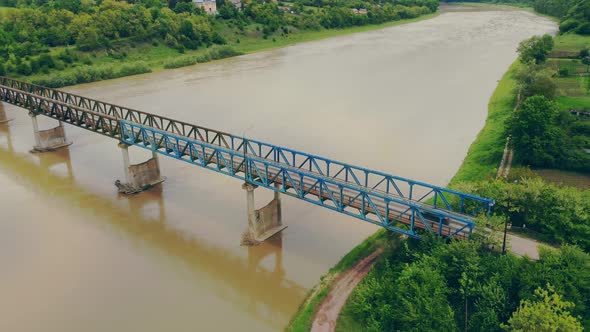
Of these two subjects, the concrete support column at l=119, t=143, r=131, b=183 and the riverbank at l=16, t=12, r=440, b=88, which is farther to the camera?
the riverbank at l=16, t=12, r=440, b=88

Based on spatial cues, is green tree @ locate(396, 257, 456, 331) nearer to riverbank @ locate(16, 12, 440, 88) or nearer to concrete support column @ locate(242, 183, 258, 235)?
concrete support column @ locate(242, 183, 258, 235)

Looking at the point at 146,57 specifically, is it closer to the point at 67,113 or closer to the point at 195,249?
the point at 67,113

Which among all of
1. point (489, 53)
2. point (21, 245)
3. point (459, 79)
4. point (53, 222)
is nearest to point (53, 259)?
point (21, 245)

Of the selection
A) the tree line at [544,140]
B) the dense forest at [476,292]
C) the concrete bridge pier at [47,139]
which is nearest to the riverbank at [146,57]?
the concrete bridge pier at [47,139]

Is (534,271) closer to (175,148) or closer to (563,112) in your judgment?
(175,148)

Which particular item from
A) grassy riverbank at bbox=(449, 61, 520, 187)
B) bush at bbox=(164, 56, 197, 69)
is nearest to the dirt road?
grassy riverbank at bbox=(449, 61, 520, 187)

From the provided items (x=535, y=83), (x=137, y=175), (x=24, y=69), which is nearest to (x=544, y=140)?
(x=535, y=83)

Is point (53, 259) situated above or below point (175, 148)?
below
